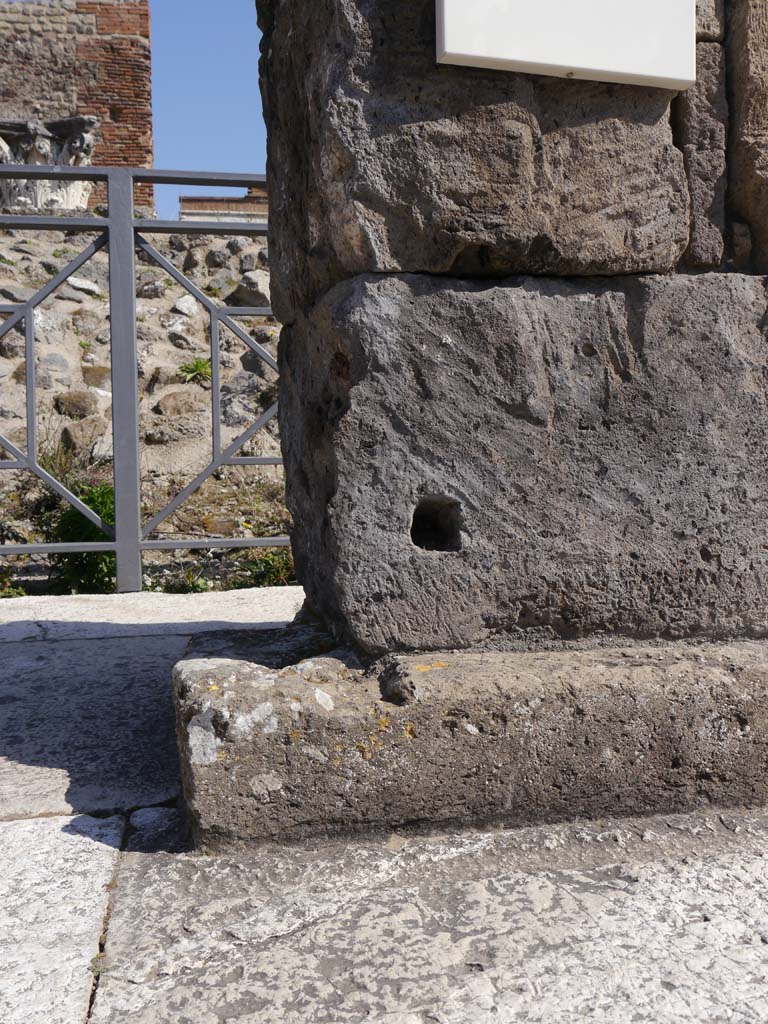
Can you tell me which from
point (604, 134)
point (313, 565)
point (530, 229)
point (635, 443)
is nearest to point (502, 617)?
point (635, 443)

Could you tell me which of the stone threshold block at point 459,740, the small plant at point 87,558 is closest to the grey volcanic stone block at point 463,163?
the stone threshold block at point 459,740

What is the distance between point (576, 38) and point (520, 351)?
2.11 ft

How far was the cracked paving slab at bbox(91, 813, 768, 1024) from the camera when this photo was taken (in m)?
1.29

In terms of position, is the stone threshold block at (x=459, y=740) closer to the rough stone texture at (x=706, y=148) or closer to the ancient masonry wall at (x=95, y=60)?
the rough stone texture at (x=706, y=148)

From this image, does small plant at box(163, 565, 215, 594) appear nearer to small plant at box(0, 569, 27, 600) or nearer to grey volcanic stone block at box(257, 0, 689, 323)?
small plant at box(0, 569, 27, 600)

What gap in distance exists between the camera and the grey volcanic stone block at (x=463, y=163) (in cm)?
186

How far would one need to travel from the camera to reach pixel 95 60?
14836mm

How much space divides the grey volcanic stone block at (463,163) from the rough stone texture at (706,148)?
58 mm

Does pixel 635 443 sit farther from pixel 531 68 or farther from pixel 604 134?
pixel 531 68

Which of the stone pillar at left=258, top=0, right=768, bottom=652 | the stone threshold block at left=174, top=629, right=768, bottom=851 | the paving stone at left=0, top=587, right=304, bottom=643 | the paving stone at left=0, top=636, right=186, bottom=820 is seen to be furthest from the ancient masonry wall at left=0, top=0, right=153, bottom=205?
the stone threshold block at left=174, top=629, right=768, bottom=851

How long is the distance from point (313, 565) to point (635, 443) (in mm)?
879

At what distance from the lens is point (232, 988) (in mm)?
1334

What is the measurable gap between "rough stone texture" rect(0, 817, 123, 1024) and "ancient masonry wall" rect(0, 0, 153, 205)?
14473mm

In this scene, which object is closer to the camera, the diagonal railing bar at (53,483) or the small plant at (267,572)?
the diagonal railing bar at (53,483)
